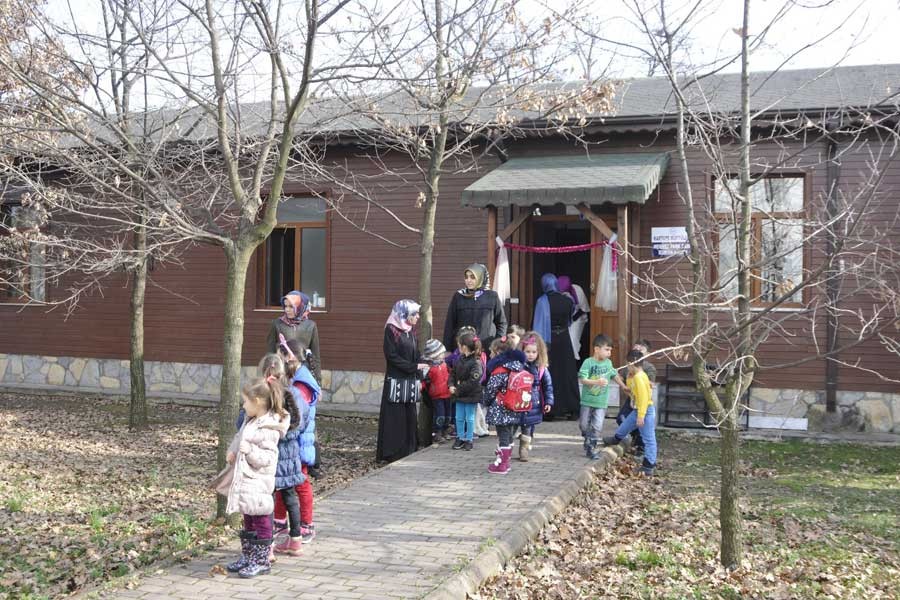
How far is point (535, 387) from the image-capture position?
27.8 ft

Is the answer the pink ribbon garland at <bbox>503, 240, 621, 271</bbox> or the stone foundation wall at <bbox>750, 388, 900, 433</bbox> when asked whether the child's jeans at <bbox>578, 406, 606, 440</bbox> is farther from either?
the stone foundation wall at <bbox>750, 388, 900, 433</bbox>

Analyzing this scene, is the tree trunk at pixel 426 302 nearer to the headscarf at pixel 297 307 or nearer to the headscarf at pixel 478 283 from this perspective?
the headscarf at pixel 478 283

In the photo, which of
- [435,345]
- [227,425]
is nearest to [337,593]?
[227,425]

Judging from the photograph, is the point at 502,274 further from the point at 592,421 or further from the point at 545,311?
the point at 592,421

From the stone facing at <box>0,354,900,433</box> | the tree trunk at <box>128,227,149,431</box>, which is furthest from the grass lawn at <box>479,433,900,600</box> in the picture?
the tree trunk at <box>128,227,149,431</box>

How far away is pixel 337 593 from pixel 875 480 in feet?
20.9

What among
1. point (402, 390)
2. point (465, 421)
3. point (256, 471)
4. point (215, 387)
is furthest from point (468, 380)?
point (215, 387)

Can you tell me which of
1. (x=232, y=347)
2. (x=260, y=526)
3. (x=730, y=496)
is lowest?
(x=260, y=526)

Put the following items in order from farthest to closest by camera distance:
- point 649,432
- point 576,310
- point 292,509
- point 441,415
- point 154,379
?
point 154,379 < point 576,310 < point 441,415 < point 649,432 < point 292,509

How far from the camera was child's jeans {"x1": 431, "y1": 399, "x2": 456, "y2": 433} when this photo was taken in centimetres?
995

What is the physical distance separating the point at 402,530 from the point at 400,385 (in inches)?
120

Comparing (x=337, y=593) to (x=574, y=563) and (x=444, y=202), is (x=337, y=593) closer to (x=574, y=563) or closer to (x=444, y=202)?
(x=574, y=563)

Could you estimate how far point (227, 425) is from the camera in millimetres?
7125

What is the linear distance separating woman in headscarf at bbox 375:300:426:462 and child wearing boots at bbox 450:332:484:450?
1.50 ft
